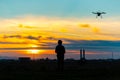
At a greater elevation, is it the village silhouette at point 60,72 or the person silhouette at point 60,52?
the person silhouette at point 60,52

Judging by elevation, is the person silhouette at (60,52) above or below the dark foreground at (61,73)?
above

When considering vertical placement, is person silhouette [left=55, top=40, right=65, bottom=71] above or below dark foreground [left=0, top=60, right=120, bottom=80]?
above

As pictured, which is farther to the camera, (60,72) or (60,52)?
(60,52)

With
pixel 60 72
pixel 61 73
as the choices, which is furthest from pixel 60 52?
pixel 61 73

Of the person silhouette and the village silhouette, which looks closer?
the village silhouette

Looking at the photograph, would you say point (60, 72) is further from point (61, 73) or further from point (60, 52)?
point (60, 52)

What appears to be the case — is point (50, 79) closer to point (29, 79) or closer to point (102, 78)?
point (29, 79)

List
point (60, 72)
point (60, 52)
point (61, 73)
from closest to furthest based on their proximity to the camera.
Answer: point (61, 73), point (60, 72), point (60, 52)

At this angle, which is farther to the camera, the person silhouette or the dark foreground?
the person silhouette

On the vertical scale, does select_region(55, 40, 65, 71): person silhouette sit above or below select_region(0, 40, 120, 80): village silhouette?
above

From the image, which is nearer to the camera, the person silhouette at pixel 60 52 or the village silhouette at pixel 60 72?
the village silhouette at pixel 60 72

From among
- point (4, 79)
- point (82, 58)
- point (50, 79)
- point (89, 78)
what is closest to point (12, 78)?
point (4, 79)
